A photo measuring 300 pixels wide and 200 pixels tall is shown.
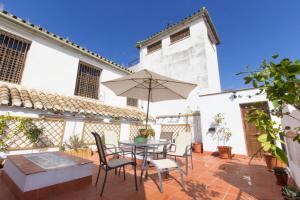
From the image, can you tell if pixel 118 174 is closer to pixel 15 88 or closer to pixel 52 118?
pixel 52 118

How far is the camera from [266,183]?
3.71m

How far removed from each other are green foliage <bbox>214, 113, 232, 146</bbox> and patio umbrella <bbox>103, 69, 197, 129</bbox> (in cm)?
373

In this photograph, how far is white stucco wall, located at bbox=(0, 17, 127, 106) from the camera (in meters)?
6.54

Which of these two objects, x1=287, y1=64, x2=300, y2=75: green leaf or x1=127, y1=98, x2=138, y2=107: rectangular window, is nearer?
x1=287, y1=64, x2=300, y2=75: green leaf

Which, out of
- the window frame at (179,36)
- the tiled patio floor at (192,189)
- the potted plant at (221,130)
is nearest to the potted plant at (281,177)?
the tiled patio floor at (192,189)

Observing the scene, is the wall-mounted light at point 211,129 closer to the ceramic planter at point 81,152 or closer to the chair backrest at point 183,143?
the chair backrest at point 183,143

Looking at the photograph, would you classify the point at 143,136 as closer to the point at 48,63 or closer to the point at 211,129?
the point at 211,129

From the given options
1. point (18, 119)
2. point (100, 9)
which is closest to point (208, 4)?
point (100, 9)

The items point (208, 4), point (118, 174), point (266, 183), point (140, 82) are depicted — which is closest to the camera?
point (266, 183)

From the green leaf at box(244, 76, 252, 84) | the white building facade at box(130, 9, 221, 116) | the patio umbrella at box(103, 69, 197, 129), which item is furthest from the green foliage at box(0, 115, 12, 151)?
the white building facade at box(130, 9, 221, 116)

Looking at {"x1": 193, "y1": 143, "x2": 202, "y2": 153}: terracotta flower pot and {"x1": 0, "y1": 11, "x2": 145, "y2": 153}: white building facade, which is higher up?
{"x1": 0, "y1": 11, "x2": 145, "y2": 153}: white building facade

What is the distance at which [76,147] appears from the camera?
21.2 ft

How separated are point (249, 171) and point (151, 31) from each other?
1400cm

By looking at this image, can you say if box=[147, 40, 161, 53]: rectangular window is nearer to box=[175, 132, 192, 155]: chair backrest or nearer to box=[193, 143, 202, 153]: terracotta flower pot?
box=[193, 143, 202, 153]: terracotta flower pot
